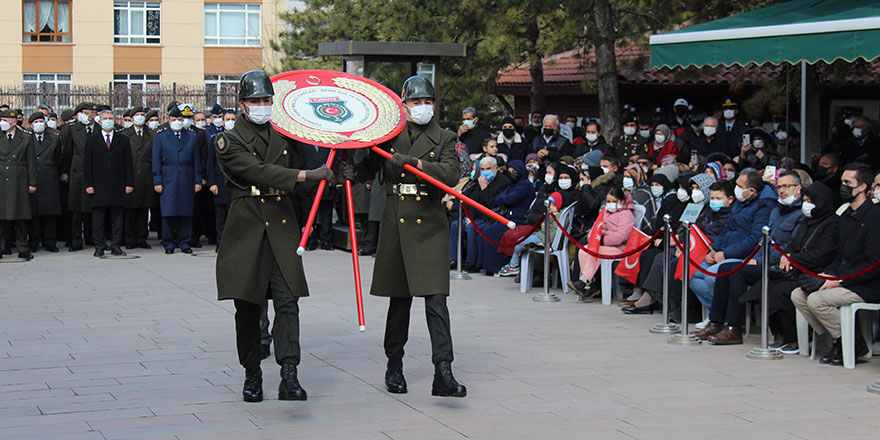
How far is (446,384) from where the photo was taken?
23.9 ft

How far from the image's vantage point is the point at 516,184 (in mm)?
13773

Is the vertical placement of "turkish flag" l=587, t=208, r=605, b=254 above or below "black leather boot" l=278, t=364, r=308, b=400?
above

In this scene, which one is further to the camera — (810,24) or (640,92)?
(640,92)

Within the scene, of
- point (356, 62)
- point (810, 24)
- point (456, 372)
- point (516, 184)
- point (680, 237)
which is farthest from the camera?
point (356, 62)

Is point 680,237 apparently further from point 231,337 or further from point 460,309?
point 231,337

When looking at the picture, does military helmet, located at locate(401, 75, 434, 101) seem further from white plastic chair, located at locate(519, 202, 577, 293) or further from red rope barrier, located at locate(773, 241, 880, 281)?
white plastic chair, located at locate(519, 202, 577, 293)

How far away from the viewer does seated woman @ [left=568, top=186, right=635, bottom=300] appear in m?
11.5

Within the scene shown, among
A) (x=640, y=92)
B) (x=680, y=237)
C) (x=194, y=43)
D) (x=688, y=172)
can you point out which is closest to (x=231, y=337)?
(x=680, y=237)

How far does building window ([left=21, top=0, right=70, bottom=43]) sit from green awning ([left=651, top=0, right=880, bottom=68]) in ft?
101

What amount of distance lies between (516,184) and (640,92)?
Result: 1080cm

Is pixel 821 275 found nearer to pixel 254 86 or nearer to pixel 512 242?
pixel 254 86

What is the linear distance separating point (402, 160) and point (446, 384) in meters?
1.42

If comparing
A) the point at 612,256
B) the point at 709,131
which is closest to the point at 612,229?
the point at 612,256

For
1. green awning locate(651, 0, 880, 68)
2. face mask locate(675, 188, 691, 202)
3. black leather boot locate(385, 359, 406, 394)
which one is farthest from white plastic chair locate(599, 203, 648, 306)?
black leather boot locate(385, 359, 406, 394)
